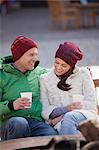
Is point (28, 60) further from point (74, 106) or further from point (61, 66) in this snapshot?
point (74, 106)

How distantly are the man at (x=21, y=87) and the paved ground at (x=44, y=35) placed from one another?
503cm

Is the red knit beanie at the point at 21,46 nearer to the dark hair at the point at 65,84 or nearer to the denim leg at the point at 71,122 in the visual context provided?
the dark hair at the point at 65,84

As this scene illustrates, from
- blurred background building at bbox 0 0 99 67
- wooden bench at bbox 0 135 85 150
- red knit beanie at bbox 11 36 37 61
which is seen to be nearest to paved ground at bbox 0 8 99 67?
blurred background building at bbox 0 0 99 67

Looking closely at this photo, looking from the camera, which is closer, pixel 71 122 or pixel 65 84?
pixel 71 122

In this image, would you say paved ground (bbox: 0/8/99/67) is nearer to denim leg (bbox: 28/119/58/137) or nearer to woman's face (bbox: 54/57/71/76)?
woman's face (bbox: 54/57/71/76)

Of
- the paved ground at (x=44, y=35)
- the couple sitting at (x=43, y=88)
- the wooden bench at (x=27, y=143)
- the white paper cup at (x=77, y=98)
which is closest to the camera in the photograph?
the wooden bench at (x=27, y=143)

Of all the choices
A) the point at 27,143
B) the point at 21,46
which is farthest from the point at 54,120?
the point at 27,143

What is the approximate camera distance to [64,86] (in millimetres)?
4496

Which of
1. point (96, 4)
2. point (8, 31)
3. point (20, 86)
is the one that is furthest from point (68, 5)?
point (20, 86)

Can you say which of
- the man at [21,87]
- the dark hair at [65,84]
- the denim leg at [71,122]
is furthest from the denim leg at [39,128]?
the dark hair at [65,84]

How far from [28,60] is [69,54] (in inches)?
14.1

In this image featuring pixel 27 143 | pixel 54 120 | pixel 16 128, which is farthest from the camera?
Answer: pixel 54 120

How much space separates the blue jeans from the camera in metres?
4.12

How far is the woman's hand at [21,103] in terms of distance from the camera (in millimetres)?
4156
